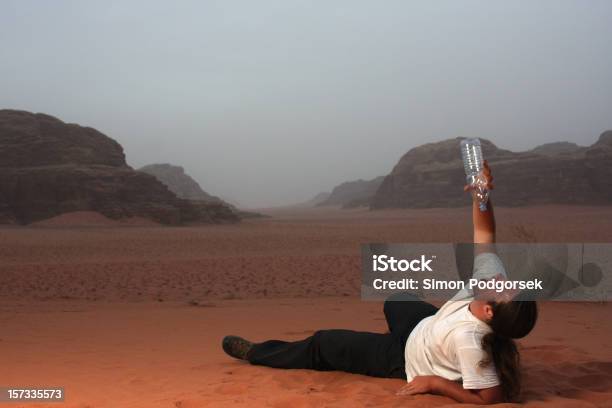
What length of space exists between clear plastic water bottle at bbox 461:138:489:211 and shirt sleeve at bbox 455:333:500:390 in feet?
3.02

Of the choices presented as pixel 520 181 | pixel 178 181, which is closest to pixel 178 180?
pixel 178 181

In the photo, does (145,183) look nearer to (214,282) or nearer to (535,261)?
(214,282)

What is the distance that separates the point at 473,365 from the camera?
3.27 metres

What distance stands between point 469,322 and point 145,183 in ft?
155

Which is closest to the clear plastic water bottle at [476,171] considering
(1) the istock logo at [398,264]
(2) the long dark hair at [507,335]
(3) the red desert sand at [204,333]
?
(2) the long dark hair at [507,335]

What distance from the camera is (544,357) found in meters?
4.94

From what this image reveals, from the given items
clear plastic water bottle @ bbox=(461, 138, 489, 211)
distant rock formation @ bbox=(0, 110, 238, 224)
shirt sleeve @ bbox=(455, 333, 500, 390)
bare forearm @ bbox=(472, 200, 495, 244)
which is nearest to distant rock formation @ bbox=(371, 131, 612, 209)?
distant rock formation @ bbox=(0, 110, 238, 224)

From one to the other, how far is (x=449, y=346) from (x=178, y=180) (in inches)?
6149

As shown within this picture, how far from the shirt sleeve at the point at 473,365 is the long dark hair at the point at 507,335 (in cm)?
3

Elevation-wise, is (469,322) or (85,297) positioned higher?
(469,322)

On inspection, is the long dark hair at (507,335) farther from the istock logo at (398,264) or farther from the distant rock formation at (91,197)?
the distant rock formation at (91,197)

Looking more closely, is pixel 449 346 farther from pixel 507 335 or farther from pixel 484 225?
pixel 484 225

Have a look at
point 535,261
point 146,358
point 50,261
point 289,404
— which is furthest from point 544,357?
point 50,261

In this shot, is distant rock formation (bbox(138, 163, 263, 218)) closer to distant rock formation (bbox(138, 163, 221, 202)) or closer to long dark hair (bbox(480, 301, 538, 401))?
distant rock formation (bbox(138, 163, 221, 202))
